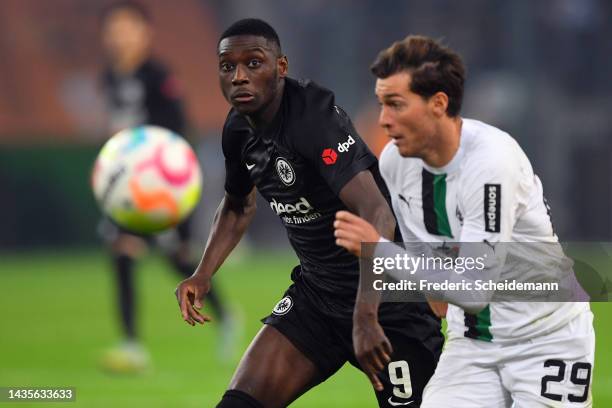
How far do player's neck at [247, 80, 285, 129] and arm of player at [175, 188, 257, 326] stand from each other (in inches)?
29.3

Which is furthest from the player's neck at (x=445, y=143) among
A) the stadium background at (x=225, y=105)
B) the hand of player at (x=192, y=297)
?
the stadium background at (x=225, y=105)

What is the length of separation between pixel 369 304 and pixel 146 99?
21.4 feet

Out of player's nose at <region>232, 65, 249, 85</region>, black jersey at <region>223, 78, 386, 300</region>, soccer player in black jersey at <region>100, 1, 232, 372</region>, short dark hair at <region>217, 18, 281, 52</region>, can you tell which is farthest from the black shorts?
A: soccer player in black jersey at <region>100, 1, 232, 372</region>

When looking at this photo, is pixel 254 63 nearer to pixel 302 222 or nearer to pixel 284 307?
pixel 302 222

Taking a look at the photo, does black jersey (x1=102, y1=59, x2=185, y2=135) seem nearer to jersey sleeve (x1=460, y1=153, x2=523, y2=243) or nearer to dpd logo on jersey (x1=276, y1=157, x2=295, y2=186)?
dpd logo on jersey (x1=276, y1=157, x2=295, y2=186)

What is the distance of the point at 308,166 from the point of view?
5266 millimetres

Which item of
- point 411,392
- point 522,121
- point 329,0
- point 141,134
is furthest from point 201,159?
point 411,392

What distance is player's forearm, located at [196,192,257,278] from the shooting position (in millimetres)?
5891

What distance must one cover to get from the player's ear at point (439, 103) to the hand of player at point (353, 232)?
66 centimetres

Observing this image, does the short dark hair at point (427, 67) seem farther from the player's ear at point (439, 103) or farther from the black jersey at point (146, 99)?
the black jersey at point (146, 99)

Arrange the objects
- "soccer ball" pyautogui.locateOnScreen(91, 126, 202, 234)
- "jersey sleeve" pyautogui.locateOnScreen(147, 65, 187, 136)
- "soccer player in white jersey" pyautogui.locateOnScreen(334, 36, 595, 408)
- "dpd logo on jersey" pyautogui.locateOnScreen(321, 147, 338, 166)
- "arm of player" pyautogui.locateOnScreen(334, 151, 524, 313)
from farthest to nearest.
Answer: "jersey sleeve" pyautogui.locateOnScreen(147, 65, 187, 136), "soccer ball" pyautogui.locateOnScreen(91, 126, 202, 234), "dpd logo on jersey" pyautogui.locateOnScreen(321, 147, 338, 166), "soccer player in white jersey" pyautogui.locateOnScreen(334, 36, 595, 408), "arm of player" pyautogui.locateOnScreen(334, 151, 524, 313)

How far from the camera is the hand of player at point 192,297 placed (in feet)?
18.1

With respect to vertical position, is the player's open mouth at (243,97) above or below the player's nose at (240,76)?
below

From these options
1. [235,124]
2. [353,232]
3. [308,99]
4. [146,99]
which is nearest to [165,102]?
[146,99]
